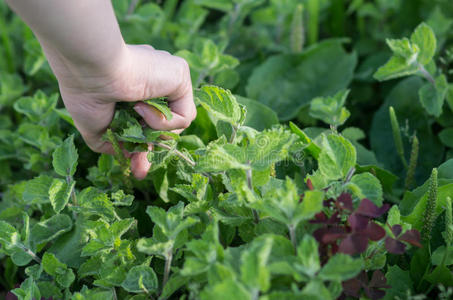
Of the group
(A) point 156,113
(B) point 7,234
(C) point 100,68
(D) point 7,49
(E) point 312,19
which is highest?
(C) point 100,68

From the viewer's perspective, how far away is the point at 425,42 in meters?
1.26

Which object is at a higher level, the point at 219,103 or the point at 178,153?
the point at 219,103

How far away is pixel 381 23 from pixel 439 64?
0.32 meters

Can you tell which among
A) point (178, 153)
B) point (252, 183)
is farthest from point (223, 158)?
point (178, 153)

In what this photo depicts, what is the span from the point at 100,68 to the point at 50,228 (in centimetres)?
42

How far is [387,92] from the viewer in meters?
1.66

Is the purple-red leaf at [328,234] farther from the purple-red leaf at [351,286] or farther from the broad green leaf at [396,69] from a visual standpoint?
the broad green leaf at [396,69]

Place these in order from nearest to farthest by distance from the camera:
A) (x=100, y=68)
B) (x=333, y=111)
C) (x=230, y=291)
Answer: (x=230, y=291)
(x=100, y=68)
(x=333, y=111)

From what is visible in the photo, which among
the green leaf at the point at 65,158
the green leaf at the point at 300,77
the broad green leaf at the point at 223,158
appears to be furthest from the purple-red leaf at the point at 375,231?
the green leaf at the point at 300,77

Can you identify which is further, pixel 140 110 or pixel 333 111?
pixel 333 111

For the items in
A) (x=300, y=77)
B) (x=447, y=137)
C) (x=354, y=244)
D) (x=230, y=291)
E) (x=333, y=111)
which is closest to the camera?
(x=230, y=291)

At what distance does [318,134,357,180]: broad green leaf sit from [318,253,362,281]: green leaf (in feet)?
0.61

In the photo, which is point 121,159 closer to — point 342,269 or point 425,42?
point 342,269

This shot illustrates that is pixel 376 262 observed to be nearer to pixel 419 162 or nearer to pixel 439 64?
pixel 419 162
